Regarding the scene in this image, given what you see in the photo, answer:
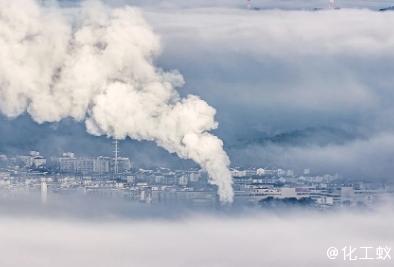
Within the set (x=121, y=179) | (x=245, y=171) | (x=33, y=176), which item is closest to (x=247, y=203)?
(x=245, y=171)

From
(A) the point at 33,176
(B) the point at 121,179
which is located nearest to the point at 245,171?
(B) the point at 121,179

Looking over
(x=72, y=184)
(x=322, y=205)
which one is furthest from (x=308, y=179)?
(x=72, y=184)

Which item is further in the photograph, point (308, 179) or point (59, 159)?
point (308, 179)

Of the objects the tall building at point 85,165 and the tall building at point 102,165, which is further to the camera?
the tall building at point 85,165

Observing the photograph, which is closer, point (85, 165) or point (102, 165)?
point (102, 165)

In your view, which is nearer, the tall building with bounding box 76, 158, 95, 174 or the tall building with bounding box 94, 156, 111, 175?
the tall building with bounding box 94, 156, 111, 175

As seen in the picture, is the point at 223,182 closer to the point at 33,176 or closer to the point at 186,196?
the point at 186,196

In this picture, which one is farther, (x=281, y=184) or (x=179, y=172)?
(x=281, y=184)

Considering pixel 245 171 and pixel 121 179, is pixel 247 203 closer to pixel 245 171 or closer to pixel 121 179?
pixel 245 171
